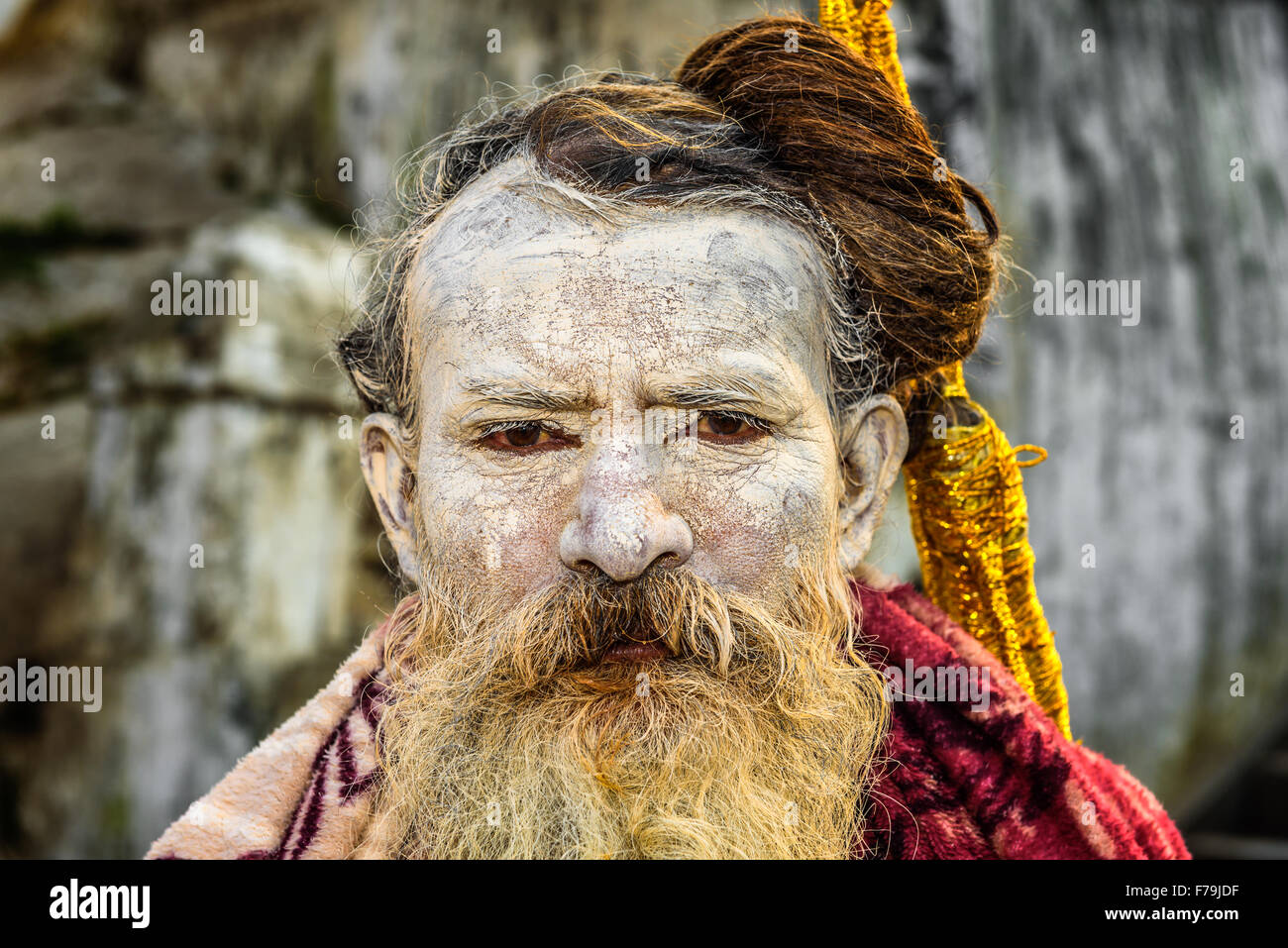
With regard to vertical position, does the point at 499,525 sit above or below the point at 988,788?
above

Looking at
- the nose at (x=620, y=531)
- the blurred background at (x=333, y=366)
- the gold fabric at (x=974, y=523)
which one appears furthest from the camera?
the blurred background at (x=333, y=366)

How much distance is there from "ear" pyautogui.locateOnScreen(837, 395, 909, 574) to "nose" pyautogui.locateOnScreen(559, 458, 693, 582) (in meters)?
0.30

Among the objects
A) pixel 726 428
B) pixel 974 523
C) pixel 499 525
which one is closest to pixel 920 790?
pixel 974 523

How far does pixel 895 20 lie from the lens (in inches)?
106

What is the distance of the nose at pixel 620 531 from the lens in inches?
44.3

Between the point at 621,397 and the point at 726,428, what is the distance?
0.14m

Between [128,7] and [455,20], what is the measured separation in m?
1.07

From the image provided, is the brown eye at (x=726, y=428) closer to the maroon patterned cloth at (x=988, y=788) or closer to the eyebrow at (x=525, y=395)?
the eyebrow at (x=525, y=395)

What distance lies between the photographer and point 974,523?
1501 mm

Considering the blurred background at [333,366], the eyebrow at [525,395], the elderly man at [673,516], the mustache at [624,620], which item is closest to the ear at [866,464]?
the elderly man at [673,516]

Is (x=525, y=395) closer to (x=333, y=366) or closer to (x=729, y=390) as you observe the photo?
(x=729, y=390)

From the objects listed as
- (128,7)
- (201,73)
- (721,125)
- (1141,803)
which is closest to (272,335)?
(201,73)

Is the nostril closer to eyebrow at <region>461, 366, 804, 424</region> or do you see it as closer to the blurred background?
eyebrow at <region>461, 366, 804, 424</region>

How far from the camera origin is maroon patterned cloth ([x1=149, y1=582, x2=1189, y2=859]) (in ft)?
4.15
